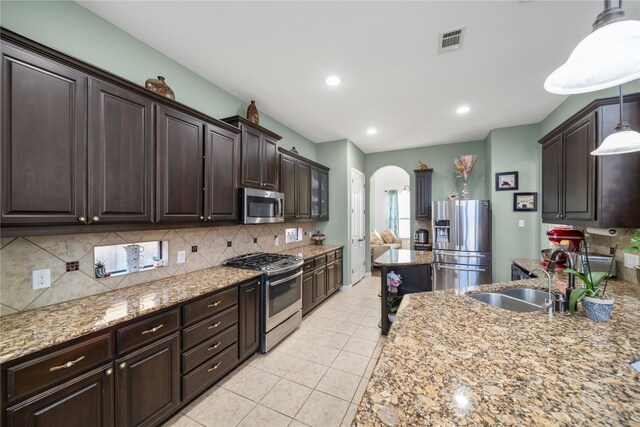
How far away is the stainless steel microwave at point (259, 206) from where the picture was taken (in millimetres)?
2658

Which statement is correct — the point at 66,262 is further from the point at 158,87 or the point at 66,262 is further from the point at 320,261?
the point at 320,261

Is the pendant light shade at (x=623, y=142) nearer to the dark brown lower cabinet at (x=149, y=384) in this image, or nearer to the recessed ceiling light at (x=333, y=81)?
the recessed ceiling light at (x=333, y=81)

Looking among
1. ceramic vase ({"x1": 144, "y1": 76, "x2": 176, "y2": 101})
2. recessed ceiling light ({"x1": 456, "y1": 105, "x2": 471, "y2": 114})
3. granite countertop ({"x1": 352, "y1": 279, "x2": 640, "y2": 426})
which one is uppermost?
recessed ceiling light ({"x1": 456, "y1": 105, "x2": 471, "y2": 114})

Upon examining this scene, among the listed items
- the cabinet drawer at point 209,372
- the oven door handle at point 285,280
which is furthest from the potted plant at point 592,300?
the cabinet drawer at point 209,372

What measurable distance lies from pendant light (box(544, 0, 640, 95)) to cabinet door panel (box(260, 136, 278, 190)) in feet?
8.51

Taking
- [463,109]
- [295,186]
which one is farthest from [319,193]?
[463,109]

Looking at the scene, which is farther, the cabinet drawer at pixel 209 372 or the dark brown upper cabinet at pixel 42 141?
the cabinet drawer at pixel 209 372

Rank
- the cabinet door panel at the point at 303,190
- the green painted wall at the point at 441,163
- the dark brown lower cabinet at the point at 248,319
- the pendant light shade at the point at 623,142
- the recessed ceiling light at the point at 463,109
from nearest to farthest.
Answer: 1. the pendant light shade at the point at 623,142
2. the dark brown lower cabinet at the point at 248,319
3. the recessed ceiling light at the point at 463,109
4. the cabinet door panel at the point at 303,190
5. the green painted wall at the point at 441,163

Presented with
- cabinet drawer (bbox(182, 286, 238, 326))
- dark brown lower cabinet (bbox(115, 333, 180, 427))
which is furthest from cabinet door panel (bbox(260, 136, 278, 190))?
dark brown lower cabinet (bbox(115, 333, 180, 427))

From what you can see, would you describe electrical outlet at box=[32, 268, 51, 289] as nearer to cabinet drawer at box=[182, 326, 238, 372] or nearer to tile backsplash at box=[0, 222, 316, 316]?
tile backsplash at box=[0, 222, 316, 316]

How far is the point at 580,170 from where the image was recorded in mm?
2049

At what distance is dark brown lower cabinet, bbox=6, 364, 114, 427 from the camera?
1.10m

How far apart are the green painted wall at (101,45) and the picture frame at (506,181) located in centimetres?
440

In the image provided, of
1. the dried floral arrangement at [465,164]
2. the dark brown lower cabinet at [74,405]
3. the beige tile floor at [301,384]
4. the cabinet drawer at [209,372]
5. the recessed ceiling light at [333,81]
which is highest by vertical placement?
the recessed ceiling light at [333,81]
